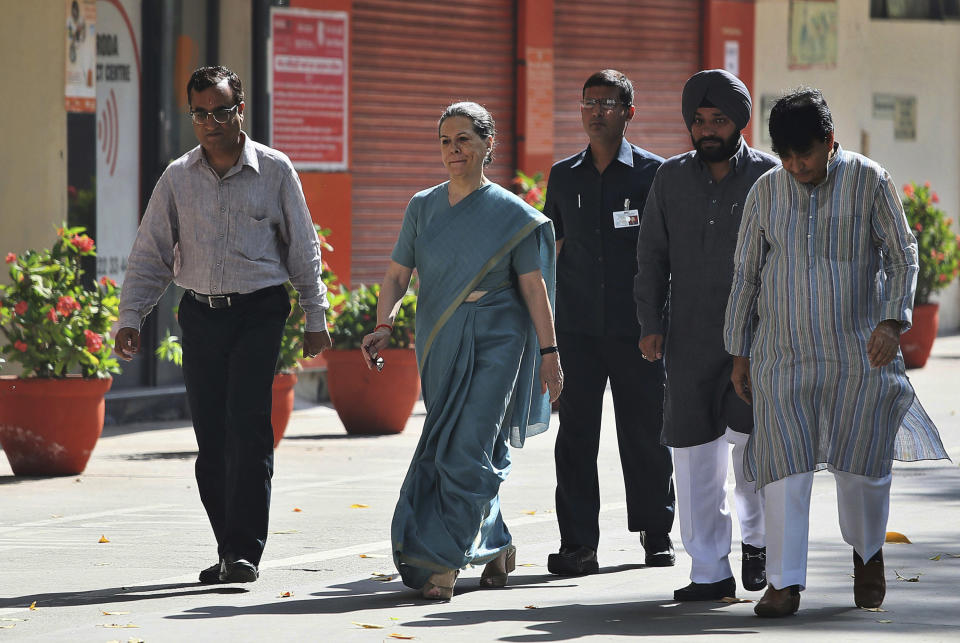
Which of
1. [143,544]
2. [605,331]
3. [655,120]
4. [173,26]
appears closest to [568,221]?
[605,331]

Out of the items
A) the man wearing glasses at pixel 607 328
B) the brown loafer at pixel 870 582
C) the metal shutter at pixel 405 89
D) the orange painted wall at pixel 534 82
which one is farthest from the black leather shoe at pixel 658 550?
the orange painted wall at pixel 534 82

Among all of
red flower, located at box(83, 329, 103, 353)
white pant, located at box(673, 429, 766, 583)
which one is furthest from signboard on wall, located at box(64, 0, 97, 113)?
white pant, located at box(673, 429, 766, 583)

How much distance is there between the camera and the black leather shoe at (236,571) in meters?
6.68

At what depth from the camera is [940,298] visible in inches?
869

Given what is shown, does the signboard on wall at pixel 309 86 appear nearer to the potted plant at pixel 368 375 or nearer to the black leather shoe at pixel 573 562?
the potted plant at pixel 368 375

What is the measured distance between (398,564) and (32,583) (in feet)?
4.73

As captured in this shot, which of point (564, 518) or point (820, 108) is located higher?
point (820, 108)

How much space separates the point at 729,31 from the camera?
19.3 m

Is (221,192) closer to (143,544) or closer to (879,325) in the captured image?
(143,544)

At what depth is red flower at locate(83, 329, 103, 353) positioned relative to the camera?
9.66m

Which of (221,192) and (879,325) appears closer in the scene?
(879,325)

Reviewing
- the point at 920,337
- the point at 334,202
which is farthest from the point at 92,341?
the point at 920,337

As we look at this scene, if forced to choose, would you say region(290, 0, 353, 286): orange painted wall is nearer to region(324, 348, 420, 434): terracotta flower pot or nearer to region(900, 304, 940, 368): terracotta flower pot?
region(324, 348, 420, 434): terracotta flower pot

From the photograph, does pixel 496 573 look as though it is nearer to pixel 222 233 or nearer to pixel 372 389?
pixel 222 233
